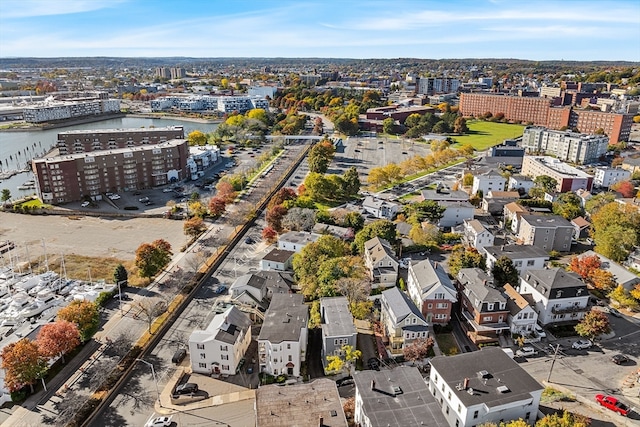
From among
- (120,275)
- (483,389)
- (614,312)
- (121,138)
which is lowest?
(614,312)

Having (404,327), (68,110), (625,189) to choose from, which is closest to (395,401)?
(404,327)

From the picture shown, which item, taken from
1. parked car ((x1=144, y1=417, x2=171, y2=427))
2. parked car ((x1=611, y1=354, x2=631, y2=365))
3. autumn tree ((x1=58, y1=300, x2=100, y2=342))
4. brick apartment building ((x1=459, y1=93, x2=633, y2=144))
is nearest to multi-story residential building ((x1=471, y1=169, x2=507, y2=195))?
parked car ((x1=611, y1=354, x2=631, y2=365))

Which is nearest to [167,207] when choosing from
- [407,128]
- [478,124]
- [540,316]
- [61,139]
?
[61,139]

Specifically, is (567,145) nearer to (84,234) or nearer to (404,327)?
(404,327)

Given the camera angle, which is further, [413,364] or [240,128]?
[240,128]

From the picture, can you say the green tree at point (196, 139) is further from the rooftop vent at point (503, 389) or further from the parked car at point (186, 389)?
the rooftop vent at point (503, 389)

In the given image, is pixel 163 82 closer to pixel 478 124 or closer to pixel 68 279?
pixel 478 124
